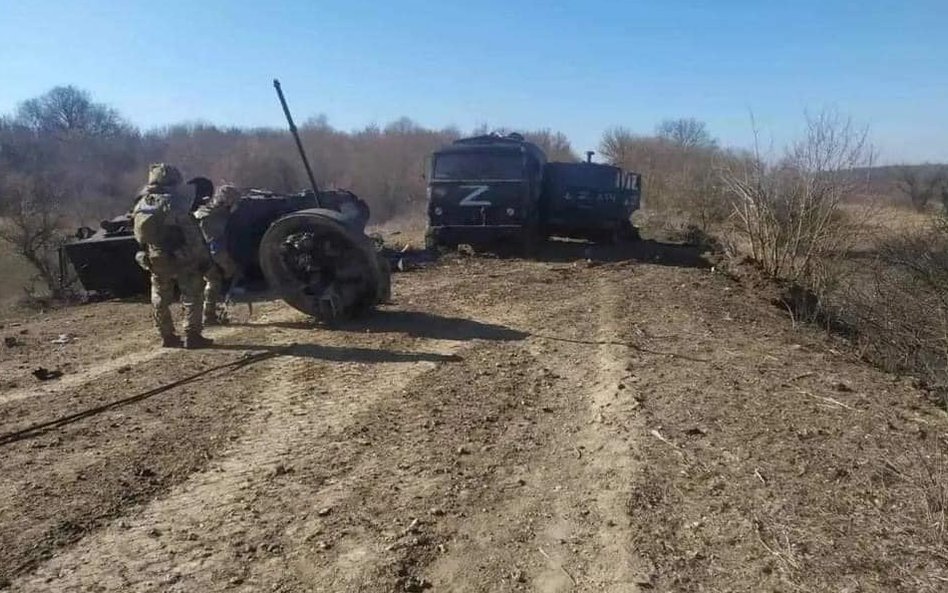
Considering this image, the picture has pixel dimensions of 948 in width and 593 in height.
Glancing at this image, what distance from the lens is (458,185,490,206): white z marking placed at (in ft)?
50.5

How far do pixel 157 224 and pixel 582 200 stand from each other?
10.9 m

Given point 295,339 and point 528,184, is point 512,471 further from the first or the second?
point 528,184

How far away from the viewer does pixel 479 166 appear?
15562 millimetres

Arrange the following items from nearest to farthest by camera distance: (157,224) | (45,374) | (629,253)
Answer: (45,374) → (157,224) → (629,253)

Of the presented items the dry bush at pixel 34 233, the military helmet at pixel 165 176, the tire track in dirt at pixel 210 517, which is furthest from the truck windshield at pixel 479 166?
the tire track in dirt at pixel 210 517

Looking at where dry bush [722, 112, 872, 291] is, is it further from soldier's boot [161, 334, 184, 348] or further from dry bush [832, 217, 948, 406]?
soldier's boot [161, 334, 184, 348]

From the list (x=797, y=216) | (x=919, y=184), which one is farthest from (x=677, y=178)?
(x=797, y=216)

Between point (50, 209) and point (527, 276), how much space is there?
490 inches

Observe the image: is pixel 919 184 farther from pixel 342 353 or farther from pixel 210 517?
pixel 210 517

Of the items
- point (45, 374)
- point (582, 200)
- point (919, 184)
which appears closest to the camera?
point (45, 374)

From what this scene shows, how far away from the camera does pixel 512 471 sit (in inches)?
179

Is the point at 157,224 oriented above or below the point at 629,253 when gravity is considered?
above

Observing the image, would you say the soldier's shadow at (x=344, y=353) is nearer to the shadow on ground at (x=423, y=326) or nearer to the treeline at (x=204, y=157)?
the shadow on ground at (x=423, y=326)

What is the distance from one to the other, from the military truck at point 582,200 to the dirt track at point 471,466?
926 cm
